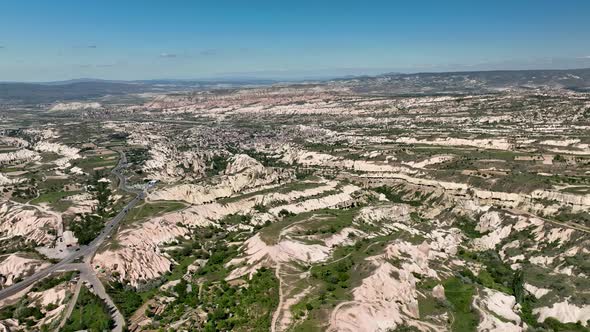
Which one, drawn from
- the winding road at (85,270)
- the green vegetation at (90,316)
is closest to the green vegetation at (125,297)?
the winding road at (85,270)

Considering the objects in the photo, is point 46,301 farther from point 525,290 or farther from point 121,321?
point 525,290

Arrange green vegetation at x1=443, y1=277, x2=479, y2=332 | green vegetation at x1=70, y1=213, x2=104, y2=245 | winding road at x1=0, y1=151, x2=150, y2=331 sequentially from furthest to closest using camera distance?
green vegetation at x1=70, y1=213, x2=104, y2=245
winding road at x1=0, y1=151, x2=150, y2=331
green vegetation at x1=443, y1=277, x2=479, y2=332

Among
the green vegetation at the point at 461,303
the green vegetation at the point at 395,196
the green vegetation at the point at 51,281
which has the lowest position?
the green vegetation at the point at 395,196

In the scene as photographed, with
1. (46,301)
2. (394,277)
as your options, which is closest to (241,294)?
(394,277)

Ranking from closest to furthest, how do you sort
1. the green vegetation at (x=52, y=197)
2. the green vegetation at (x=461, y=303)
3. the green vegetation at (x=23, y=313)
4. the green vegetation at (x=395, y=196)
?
the green vegetation at (x=461, y=303)
the green vegetation at (x=23, y=313)
the green vegetation at (x=52, y=197)
the green vegetation at (x=395, y=196)

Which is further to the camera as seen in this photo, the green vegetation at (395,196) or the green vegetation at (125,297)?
the green vegetation at (395,196)

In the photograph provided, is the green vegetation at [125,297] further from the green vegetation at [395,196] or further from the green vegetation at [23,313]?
the green vegetation at [395,196]

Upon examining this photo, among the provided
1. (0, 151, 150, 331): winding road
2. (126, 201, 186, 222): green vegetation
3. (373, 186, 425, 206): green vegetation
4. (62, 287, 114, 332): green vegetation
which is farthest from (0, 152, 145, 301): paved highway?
(373, 186, 425, 206): green vegetation

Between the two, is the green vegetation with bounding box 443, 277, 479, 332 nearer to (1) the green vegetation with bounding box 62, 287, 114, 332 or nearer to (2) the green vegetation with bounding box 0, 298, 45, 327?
(1) the green vegetation with bounding box 62, 287, 114, 332
